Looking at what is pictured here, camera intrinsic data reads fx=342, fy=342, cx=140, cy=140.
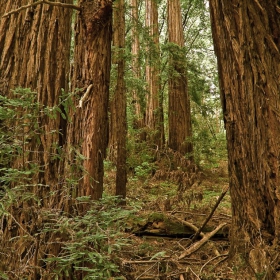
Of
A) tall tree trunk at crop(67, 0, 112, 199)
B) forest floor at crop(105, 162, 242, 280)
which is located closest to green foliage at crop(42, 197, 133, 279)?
forest floor at crop(105, 162, 242, 280)

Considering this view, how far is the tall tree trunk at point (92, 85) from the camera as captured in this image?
3.46 metres

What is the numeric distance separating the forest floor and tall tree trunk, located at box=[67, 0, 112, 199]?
0.56m

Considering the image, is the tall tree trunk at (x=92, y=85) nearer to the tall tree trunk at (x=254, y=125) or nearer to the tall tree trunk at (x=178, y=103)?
the tall tree trunk at (x=254, y=125)

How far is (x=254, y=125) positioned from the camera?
8.68 feet

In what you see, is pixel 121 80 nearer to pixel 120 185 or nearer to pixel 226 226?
pixel 120 185

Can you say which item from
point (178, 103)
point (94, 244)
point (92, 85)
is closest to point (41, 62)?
point (92, 85)

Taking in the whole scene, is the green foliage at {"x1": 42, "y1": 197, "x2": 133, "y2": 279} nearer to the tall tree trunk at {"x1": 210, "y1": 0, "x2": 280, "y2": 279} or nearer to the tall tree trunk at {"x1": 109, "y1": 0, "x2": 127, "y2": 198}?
the tall tree trunk at {"x1": 210, "y1": 0, "x2": 280, "y2": 279}

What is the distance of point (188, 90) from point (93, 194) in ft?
23.3

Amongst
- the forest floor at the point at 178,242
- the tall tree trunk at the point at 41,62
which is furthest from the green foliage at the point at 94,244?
the tall tree trunk at the point at 41,62

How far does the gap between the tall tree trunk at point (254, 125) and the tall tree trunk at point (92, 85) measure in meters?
1.36

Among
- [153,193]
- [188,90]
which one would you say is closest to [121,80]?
[153,193]

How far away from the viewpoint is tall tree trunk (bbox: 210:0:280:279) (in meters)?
2.54

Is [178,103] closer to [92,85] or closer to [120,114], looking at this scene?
[120,114]

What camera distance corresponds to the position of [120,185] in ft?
20.9
